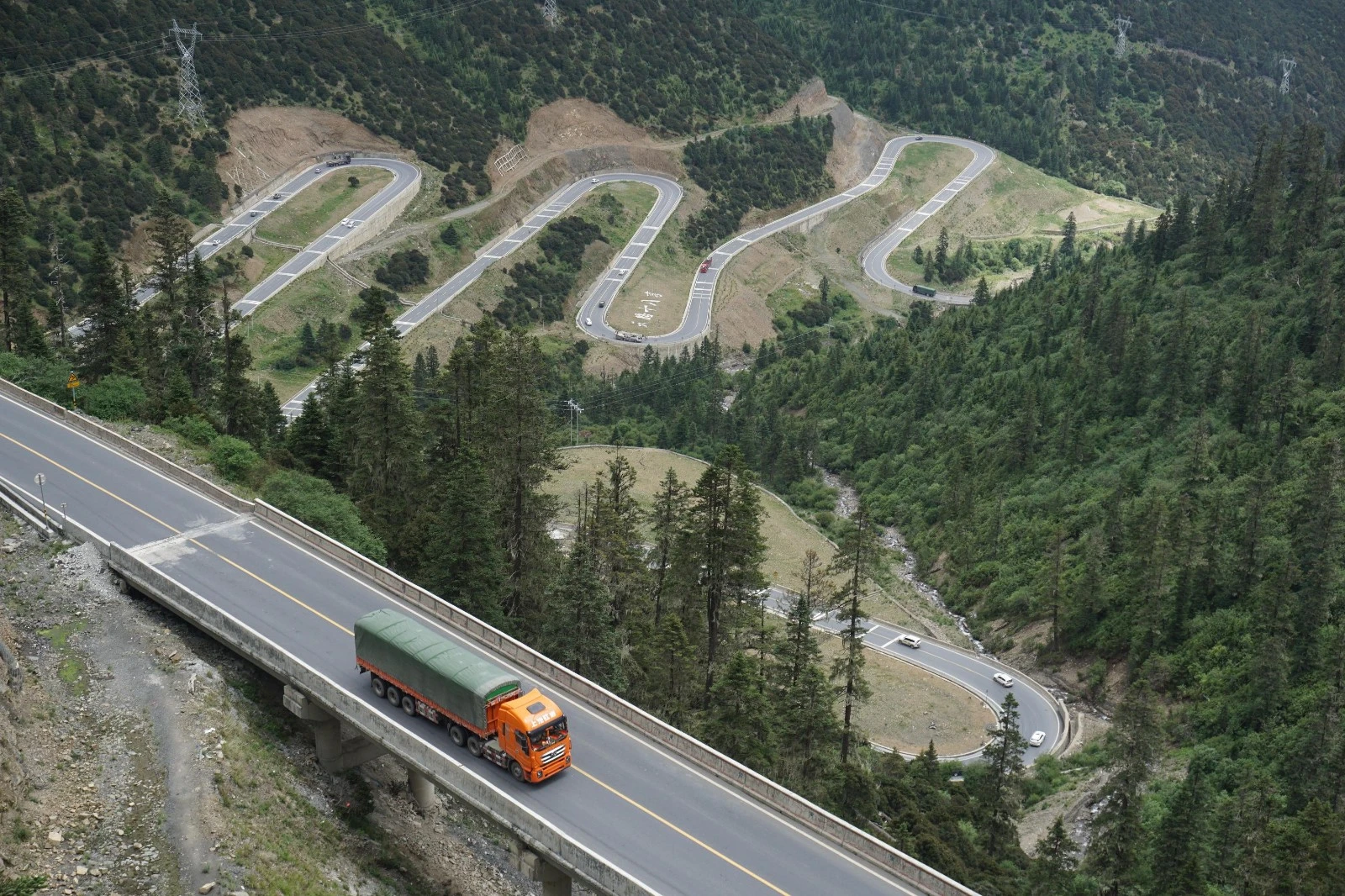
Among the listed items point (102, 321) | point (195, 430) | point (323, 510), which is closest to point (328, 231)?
point (102, 321)

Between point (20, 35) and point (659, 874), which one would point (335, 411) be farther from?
point (20, 35)

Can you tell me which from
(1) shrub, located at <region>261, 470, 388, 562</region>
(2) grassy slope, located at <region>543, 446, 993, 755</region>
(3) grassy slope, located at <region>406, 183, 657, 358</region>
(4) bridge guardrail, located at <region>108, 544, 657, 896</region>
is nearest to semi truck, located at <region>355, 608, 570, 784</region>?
(4) bridge guardrail, located at <region>108, 544, 657, 896</region>

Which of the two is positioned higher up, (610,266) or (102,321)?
(102,321)

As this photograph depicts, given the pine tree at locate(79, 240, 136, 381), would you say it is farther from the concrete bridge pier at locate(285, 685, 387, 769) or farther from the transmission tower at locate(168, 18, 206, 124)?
the transmission tower at locate(168, 18, 206, 124)

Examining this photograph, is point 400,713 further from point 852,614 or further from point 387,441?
point 387,441

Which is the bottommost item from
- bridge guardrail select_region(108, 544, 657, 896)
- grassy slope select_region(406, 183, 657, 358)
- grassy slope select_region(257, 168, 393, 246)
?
grassy slope select_region(406, 183, 657, 358)

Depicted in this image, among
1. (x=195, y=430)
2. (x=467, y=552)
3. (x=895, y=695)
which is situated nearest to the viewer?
(x=467, y=552)
